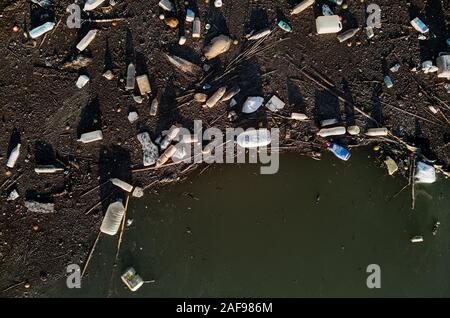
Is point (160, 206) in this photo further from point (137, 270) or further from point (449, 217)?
point (449, 217)

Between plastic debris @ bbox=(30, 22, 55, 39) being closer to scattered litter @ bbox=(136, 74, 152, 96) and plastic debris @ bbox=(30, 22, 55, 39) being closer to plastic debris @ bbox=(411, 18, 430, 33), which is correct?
scattered litter @ bbox=(136, 74, 152, 96)

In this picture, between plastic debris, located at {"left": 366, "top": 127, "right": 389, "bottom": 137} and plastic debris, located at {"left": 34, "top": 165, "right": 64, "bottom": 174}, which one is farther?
plastic debris, located at {"left": 366, "top": 127, "right": 389, "bottom": 137}

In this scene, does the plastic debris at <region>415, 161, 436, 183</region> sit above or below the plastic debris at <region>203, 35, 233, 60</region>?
below

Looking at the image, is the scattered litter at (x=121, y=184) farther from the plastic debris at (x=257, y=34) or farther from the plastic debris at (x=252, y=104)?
the plastic debris at (x=257, y=34)

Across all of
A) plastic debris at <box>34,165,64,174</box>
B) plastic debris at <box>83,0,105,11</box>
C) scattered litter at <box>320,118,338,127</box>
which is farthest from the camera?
scattered litter at <box>320,118,338,127</box>

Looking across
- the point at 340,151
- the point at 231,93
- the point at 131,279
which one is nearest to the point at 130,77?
the point at 231,93

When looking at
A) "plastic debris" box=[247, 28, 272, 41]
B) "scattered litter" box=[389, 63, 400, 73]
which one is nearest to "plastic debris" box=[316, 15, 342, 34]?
"plastic debris" box=[247, 28, 272, 41]

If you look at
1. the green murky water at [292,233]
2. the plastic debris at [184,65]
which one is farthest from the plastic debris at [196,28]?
the green murky water at [292,233]
